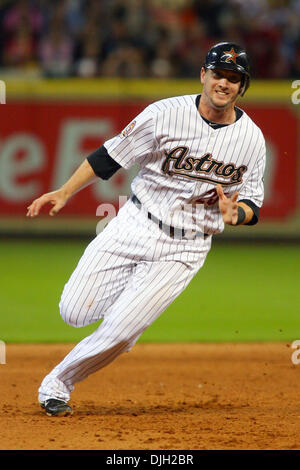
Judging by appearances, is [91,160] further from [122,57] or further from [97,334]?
[122,57]

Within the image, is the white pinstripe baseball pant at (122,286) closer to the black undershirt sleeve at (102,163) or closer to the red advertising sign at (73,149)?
the black undershirt sleeve at (102,163)

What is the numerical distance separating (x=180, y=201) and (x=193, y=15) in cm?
897

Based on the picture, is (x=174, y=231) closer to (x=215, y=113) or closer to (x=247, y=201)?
(x=247, y=201)

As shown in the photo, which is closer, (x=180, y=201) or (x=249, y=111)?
(x=180, y=201)

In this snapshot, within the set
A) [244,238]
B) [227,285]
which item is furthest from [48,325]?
[244,238]

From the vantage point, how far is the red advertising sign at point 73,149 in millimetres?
11734

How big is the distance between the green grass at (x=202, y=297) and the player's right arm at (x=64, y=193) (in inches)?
104

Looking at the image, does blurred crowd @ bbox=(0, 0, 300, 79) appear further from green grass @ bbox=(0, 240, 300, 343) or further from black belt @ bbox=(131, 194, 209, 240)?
black belt @ bbox=(131, 194, 209, 240)

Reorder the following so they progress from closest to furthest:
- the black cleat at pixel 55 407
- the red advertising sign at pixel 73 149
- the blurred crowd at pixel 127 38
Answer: the black cleat at pixel 55 407 < the red advertising sign at pixel 73 149 < the blurred crowd at pixel 127 38

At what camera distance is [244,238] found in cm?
1198

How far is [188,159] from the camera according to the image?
4672 millimetres

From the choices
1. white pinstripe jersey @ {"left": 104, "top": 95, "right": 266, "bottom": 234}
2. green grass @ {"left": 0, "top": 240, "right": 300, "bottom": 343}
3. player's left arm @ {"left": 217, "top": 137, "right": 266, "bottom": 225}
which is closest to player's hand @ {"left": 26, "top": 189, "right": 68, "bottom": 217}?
white pinstripe jersey @ {"left": 104, "top": 95, "right": 266, "bottom": 234}

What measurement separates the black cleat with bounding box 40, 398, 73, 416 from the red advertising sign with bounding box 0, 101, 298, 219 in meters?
7.05

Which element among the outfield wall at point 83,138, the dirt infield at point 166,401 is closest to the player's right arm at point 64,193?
the dirt infield at point 166,401
